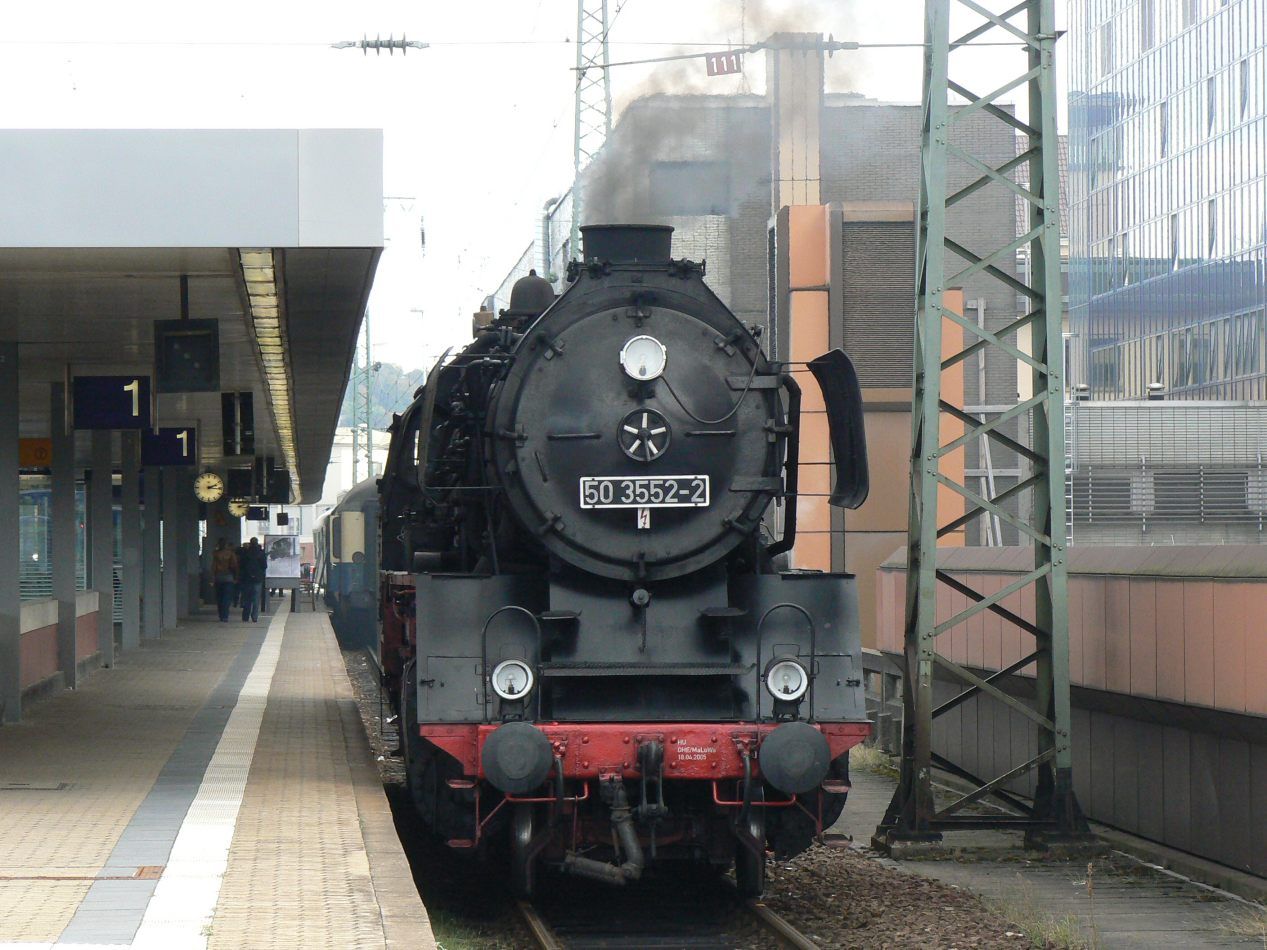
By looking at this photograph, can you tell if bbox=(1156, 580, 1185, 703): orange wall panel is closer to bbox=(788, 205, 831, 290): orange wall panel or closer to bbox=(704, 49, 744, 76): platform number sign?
bbox=(704, 49, 744, 76): platform number sign

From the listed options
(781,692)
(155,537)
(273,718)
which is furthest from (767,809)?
(155,537)

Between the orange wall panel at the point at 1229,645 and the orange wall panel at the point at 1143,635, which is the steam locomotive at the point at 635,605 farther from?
the orange wall panel at the point at 1143,635

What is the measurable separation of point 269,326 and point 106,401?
302 cm

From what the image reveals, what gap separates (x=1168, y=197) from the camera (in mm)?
51969

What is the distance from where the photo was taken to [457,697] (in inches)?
315

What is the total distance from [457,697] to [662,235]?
2679 millimetres

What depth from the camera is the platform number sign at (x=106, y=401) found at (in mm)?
14742

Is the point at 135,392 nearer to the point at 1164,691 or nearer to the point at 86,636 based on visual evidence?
the point at 86,636

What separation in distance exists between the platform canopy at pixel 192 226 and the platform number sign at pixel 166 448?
21.8 ft

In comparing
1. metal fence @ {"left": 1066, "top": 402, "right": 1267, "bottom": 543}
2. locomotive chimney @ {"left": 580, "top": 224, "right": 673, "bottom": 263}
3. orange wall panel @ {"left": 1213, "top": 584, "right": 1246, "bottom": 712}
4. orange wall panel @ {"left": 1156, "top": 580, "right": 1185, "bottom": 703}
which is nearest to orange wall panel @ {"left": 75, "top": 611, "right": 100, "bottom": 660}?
locomotive chimney @ {"left": 580, "top": 224, "right": 673, "bottom": 263}

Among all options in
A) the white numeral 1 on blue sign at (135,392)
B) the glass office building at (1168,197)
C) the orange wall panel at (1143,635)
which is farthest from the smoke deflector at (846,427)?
the glass office building at (1168,197)

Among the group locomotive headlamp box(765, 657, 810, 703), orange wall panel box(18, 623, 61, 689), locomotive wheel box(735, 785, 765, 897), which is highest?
locomotive headlamp box(765, 657, 810, 703)

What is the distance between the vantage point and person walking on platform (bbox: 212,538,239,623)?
1265 inches

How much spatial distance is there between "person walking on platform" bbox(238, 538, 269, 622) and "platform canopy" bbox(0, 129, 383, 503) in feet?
69.0
